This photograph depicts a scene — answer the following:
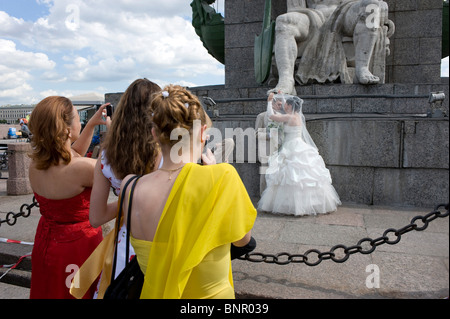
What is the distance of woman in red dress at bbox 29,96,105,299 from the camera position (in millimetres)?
2283

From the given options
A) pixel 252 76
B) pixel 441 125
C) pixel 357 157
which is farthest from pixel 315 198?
pixel 252 76

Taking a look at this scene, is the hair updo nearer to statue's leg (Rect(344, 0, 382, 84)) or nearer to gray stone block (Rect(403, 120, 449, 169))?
gray stone block (Rect(403, 120, 449, 169))

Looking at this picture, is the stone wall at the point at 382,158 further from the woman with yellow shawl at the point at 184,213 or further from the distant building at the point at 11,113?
the distant building at the point at 11,113

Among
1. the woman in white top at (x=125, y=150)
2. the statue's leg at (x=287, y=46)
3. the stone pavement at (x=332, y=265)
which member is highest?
the statue's leg at (x=287, y=46)

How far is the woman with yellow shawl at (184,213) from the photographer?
1.60 m

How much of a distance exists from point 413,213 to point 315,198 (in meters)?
1.35

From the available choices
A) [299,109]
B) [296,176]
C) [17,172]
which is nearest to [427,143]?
[299,109]

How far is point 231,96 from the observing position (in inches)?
335

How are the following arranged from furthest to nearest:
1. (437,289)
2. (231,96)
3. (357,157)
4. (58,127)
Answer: (231,96), (357,157), (437,289), (58,127)

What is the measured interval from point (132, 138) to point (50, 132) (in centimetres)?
59

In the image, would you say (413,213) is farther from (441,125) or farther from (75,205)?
(75,205)

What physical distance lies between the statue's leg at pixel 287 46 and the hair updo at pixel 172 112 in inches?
231

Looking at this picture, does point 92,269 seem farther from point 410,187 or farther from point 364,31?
point 364,31
